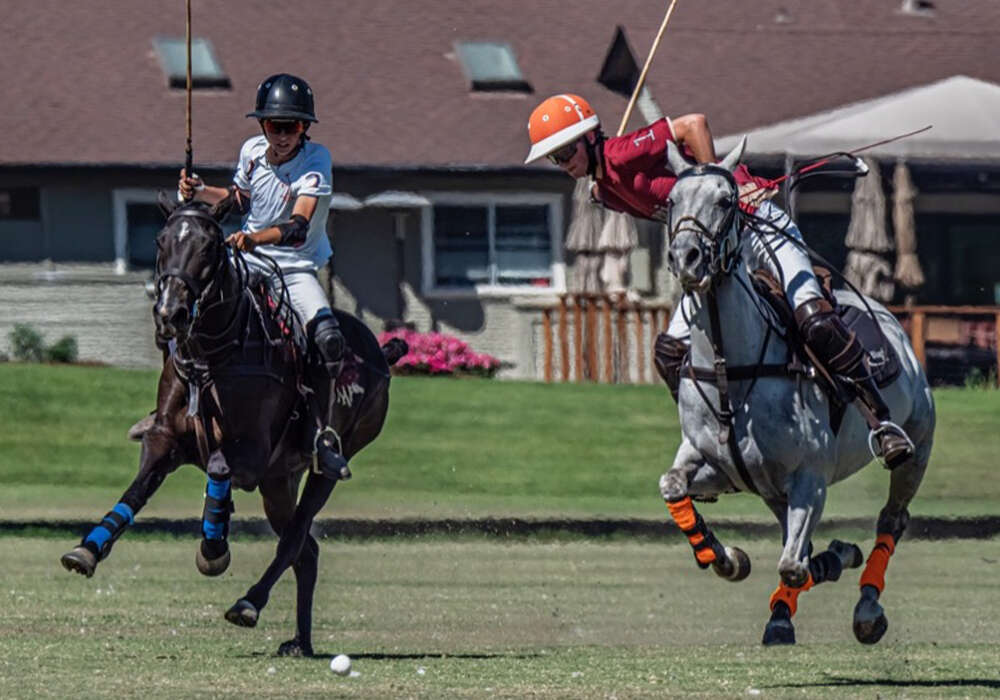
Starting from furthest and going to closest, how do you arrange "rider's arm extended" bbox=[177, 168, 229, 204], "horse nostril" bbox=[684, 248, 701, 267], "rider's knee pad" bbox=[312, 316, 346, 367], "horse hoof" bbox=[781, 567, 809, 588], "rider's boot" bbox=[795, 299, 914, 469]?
1. "rider's knee pad" bbox=[312, 316, 346, 367]
2. "rider's arm extended" bbox=[177, 168, 229, 204]
3. "rider's boot" bbox=[795, 299, 914, 469]
4. "horse hoof" bbox=[781, 567, 809, 588]
5. "horse nostril" bbox=[684, 248, 701, 267]

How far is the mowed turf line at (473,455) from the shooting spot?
79.4 feet

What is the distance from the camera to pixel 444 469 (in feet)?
86.3

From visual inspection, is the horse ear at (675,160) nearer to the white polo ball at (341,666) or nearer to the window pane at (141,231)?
the white polo ball at (341,666)

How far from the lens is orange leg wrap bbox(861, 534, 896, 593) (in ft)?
43.5

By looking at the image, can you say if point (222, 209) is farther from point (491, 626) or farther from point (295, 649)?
point (491, 626)

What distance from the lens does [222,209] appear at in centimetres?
1252

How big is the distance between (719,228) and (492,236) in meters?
24.7

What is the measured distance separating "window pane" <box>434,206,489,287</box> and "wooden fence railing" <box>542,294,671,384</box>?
2.85 meters

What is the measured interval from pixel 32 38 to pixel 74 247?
11.4 feet

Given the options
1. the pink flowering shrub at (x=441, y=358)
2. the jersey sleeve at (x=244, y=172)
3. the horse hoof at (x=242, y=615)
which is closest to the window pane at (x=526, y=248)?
the pink flowering shrub at (x=441, y=358)

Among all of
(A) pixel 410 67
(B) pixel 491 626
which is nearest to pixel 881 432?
(B) pixel 491 626

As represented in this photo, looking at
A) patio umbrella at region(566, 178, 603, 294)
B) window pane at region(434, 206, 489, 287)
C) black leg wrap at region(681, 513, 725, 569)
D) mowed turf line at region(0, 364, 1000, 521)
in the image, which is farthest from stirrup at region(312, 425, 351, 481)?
window pane at region(434, 206, 489, 287)

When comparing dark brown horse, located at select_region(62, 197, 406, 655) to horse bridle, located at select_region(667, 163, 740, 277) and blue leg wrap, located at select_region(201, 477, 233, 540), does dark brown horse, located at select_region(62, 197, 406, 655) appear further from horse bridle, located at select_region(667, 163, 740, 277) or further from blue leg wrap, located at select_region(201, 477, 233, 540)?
horse bridle, located at select_region(667, 163, 740, 277)

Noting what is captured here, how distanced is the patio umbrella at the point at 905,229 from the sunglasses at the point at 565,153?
70.6ft
